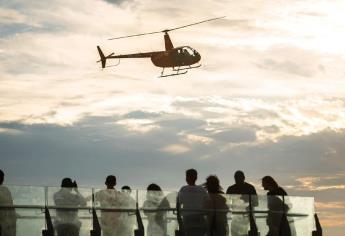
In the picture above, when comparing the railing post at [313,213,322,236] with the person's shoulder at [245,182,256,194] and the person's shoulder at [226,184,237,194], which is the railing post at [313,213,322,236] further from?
the person's shoulder at [226,184,237,194]

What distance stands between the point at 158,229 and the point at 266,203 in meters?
5.08

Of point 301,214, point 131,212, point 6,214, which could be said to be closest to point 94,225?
point 131,212

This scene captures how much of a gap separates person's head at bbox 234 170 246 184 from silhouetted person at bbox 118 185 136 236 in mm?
3445

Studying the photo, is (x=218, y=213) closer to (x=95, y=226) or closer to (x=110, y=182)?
(x=110, y=182)

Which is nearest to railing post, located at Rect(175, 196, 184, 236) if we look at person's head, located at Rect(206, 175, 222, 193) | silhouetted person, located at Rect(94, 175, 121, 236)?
person's head, located at Rect(206, 175, 222, 193)

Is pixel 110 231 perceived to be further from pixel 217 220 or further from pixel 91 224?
pixel 217 220

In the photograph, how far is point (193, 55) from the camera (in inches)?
3637

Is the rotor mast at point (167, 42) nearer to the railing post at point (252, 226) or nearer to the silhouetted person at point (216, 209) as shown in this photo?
the railing post at point (252, 226)

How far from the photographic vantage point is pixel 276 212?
1268 inches

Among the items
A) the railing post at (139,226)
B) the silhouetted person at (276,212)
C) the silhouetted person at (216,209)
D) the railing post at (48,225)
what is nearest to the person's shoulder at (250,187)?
the silhouetted person at (276,212)

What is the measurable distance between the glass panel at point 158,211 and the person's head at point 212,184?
0.96 meters

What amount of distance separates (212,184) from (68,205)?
4.35 metres

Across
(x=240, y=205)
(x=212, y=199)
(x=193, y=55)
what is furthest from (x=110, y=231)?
(x=193, y=55)

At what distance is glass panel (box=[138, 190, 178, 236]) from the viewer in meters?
27.3
